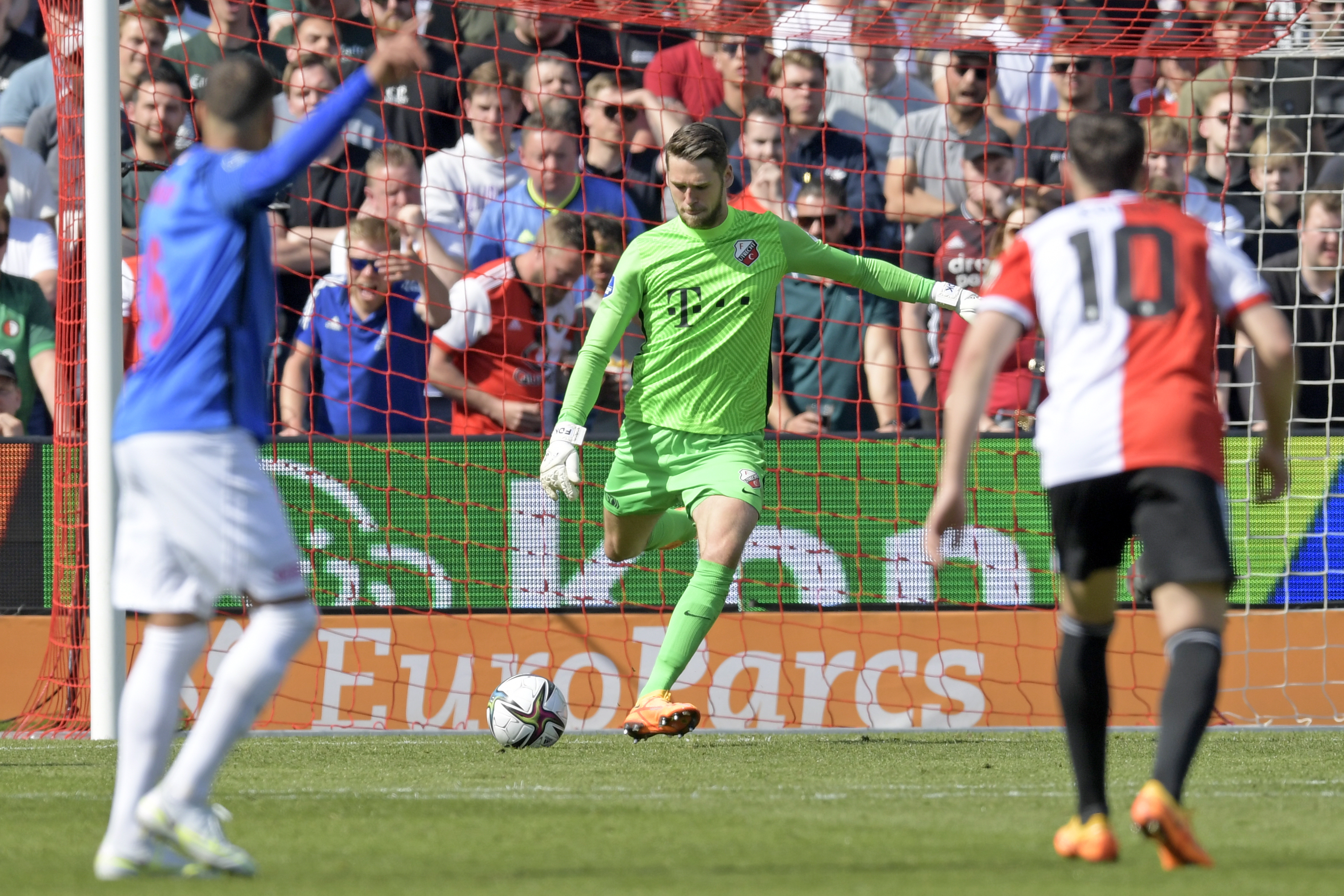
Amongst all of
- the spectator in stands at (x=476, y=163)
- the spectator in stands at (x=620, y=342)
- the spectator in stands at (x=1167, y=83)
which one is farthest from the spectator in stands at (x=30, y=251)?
the spectator in stands at (x=1167, y=83)

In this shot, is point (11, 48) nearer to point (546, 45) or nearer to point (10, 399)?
point (10, 399)

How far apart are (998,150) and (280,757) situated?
5.58 meters

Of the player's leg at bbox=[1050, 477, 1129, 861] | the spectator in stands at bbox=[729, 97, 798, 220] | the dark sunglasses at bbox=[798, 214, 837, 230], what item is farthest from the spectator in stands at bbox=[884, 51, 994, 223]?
the player's leg at bbox=[1050, 477, 1129, 861]

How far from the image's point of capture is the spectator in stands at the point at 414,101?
32.6 ft

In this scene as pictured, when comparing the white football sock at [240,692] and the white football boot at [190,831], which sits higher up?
the white football sock at [240,692]

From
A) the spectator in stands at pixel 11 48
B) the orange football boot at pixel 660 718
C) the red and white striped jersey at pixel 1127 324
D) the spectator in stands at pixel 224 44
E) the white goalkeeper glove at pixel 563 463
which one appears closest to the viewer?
the red and white striped jersey at pixel 1127 324

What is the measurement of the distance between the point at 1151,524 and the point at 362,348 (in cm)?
570

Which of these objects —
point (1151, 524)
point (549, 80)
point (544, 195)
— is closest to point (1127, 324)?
point (1151, 524)

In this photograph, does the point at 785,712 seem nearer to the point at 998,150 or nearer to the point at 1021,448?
the point at 1021,448

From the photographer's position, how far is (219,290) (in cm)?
381

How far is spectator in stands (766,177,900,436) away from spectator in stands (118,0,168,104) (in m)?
3.41

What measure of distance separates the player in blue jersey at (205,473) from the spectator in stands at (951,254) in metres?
5.65

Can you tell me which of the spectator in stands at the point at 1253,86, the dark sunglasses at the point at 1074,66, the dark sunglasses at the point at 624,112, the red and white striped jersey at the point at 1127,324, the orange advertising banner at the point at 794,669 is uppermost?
the dark sunglasses at the point at 1074,66

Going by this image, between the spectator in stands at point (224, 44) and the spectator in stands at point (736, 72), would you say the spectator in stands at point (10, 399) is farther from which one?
the spectator in stands at point (736, 72)
